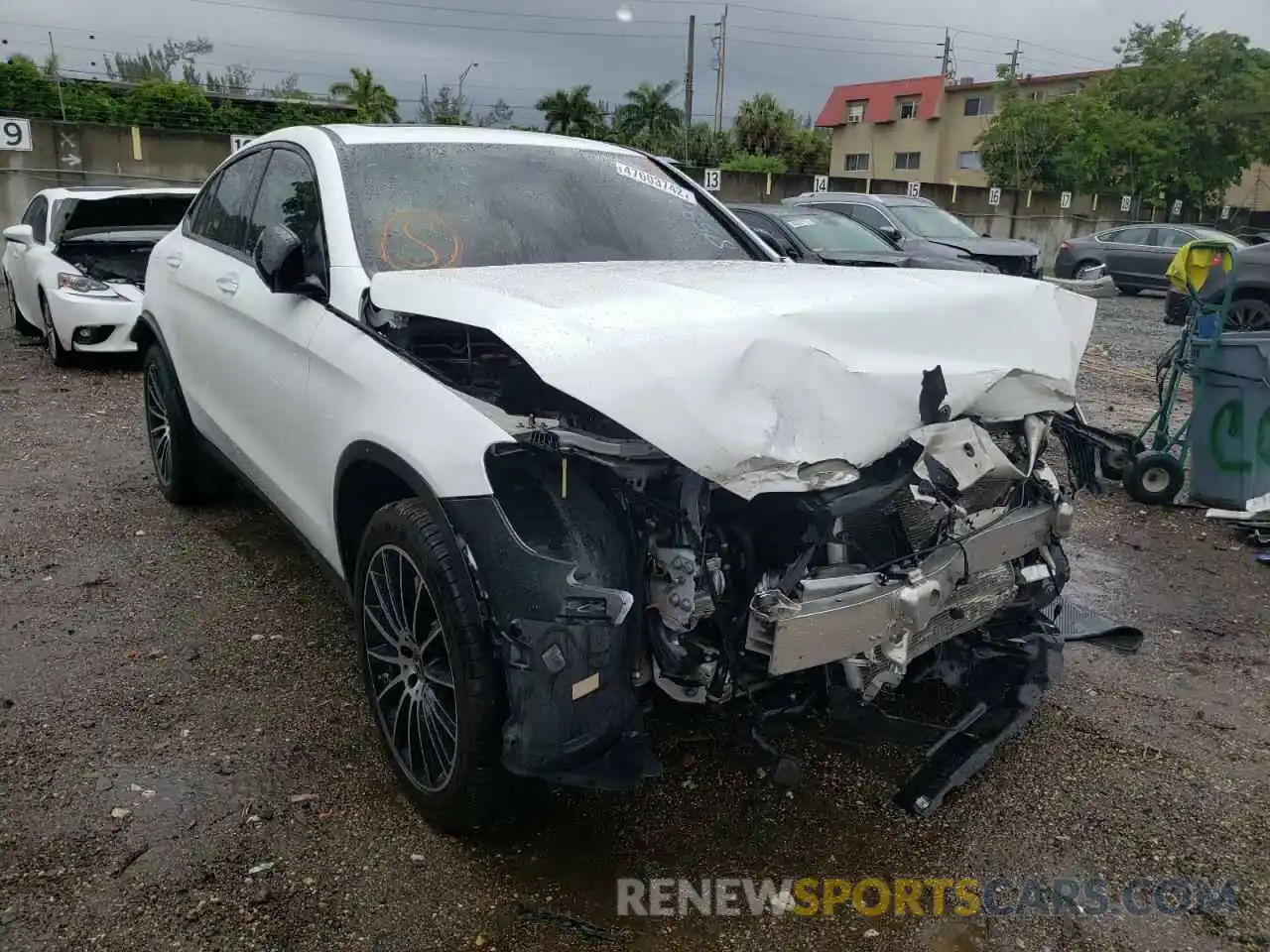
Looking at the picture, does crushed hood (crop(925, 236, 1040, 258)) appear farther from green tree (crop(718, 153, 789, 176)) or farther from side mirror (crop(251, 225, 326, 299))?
green tree (crop(718, 153, 789, 176))

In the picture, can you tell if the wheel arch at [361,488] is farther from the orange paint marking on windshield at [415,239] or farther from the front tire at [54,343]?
the front tire at [54,343]

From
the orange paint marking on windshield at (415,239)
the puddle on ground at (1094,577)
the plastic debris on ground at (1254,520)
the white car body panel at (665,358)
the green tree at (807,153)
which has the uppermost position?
the green tree at (807,153)

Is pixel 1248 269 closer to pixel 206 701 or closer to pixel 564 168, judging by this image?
pixel 564 168

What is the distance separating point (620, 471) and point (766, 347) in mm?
459

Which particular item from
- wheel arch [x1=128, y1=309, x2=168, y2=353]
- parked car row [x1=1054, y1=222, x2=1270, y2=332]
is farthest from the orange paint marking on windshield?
parked car row [x1=1054, y1=222, x2=1270, y2=332]

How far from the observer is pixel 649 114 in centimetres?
5169

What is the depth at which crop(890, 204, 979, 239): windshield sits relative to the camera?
14266 mm

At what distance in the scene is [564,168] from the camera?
3846mm

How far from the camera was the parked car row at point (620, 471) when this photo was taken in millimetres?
2283

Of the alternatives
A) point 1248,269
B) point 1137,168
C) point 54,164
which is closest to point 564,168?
point 1248,269

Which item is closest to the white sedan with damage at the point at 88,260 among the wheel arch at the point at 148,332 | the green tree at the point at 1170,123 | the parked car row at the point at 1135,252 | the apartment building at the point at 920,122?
the wheel arch at the point at 148,332

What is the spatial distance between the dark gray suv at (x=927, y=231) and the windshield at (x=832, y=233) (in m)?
0.97

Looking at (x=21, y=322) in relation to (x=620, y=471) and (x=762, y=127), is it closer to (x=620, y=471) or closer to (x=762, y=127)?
(x=620, y=471)

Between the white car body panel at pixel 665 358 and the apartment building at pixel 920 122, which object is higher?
the apartment building at pixel 920 122
